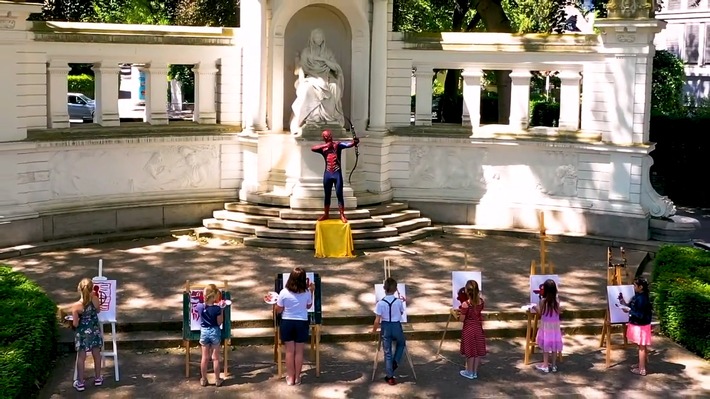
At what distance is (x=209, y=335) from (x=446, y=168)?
432 inches

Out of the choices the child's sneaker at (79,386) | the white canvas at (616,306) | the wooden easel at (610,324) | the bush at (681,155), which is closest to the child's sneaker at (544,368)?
the wooden easel at (610,324)

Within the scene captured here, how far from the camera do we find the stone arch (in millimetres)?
21938

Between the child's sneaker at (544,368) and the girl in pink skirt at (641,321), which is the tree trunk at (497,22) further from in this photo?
the child's sneaker at (544,368)

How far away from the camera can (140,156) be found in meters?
21.2

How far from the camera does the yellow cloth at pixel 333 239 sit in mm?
19297

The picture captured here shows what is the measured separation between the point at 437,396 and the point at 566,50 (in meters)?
11.0

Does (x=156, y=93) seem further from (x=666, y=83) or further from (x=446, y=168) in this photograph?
(x=666, y=83)

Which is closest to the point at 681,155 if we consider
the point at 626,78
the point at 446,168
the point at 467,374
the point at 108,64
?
the point at 626,78

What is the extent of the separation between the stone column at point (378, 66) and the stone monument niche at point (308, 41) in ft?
1.98

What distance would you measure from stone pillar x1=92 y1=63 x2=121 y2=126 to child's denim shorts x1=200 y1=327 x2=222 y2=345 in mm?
9375

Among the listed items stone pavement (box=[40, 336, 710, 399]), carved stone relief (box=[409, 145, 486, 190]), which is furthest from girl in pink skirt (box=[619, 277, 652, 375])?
carved stone relief (box=[409, 145, 486, 190])

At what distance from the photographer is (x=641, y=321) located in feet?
44.5

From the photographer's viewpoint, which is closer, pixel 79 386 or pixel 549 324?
pixel 79 386

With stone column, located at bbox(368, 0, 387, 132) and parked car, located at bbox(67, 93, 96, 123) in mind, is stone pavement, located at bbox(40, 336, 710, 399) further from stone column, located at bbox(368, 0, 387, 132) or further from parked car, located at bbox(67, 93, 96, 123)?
parked car, located at bbox(67, 93, 96, 123)
